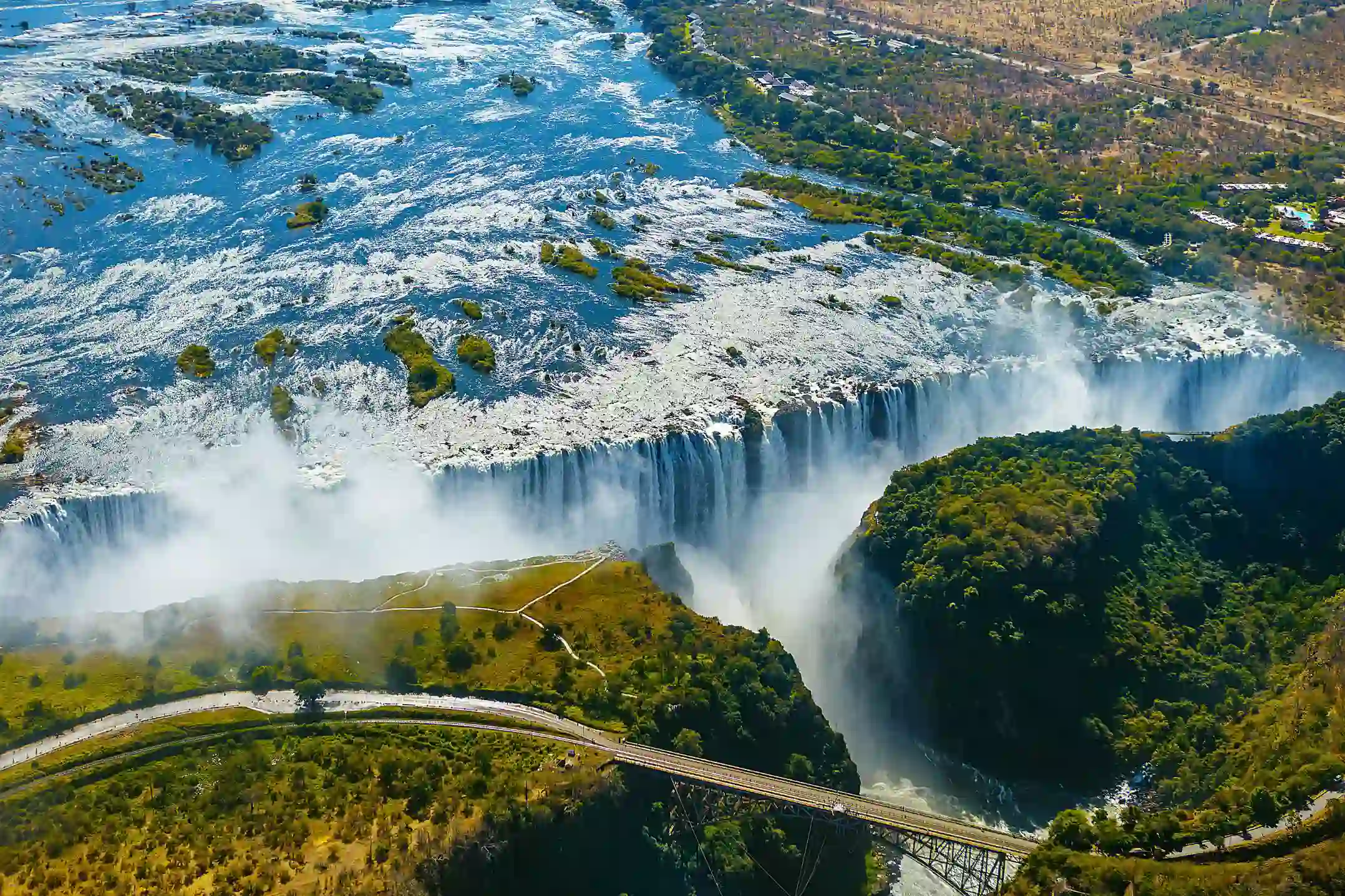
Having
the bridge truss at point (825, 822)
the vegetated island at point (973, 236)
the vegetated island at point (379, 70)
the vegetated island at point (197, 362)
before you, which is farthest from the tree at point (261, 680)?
the vegetated island at point (379, 70)

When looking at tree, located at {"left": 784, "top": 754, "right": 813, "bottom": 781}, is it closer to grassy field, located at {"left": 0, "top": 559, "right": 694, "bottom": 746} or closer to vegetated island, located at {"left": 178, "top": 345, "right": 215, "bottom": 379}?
grassy field, located at {"left": 0, "top": 559, "right": 694, "bottom": 746}

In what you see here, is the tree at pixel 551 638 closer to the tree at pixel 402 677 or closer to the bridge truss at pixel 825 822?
the tree at pixel 402 677

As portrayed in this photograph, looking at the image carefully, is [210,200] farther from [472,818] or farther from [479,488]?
[472,818]

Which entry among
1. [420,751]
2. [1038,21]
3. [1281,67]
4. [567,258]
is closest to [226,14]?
[567,258]

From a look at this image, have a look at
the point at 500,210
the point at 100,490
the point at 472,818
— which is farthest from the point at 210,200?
the point at 472,818

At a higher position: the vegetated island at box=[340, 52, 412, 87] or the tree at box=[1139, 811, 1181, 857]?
the vegetated island at box=[340, 52, 412, 87]

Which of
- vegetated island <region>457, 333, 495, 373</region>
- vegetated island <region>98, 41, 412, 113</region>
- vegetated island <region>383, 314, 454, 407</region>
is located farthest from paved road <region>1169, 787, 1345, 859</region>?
vegetated island <region>98, 41, 412, 113</region>

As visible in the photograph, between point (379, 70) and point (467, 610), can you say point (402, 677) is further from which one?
point (379, 70)
